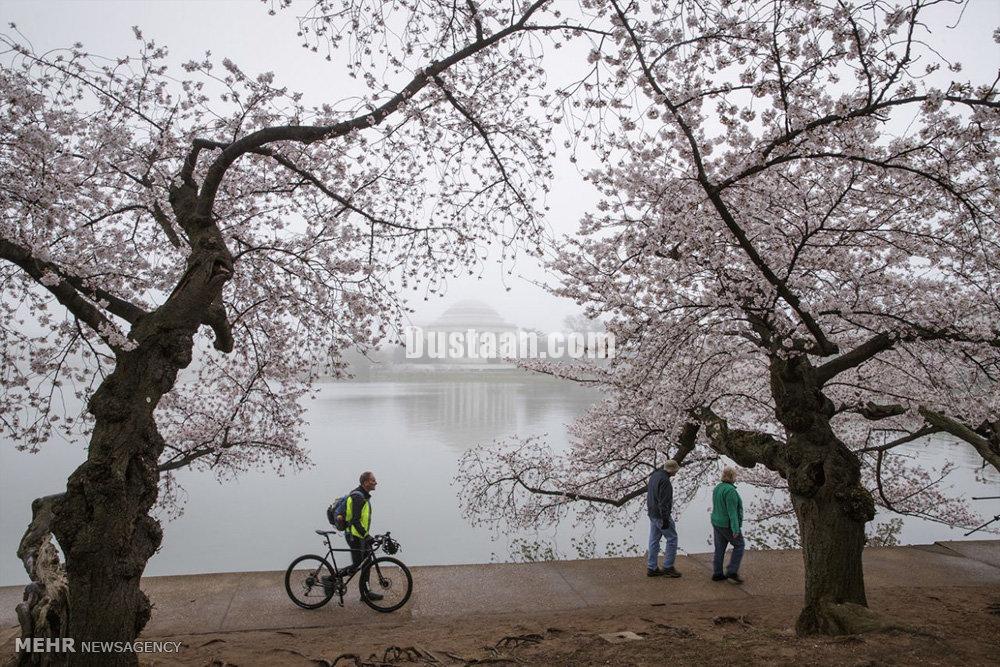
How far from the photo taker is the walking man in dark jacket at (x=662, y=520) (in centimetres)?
748

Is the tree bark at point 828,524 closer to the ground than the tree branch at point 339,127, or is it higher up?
closer to the ground

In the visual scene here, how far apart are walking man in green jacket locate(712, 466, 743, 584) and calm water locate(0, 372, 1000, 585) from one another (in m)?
5.27

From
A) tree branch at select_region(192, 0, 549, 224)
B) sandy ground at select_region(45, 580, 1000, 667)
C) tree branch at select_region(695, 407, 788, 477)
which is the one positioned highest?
tree branch at select_region(192, 0, 549, 224)

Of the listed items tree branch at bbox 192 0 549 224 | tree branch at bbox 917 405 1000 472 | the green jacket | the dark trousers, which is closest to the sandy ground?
the dark trousers

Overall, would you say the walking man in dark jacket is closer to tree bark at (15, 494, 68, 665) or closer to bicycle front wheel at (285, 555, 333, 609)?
bicycle front wheel at (285, 555, 333, 609)

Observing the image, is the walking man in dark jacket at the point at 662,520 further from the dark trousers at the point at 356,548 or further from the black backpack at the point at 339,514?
the black backpack at the point at 339,514

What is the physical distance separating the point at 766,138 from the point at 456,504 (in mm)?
12954

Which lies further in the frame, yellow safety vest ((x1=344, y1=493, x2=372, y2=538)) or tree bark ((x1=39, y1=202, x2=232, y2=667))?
yellow safety vest ((x1=344, y1=493, x2=372, y2=538))

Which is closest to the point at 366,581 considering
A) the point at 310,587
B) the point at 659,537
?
the point at 310,587

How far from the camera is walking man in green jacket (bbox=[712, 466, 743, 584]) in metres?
7.16

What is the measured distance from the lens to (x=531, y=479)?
11.0m

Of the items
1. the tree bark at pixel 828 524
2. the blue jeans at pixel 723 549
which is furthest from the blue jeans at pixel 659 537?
the tree bark at pixel 828 524

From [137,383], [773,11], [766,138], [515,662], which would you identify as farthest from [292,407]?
[773,11]

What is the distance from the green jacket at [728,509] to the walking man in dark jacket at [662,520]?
0.52 metres
